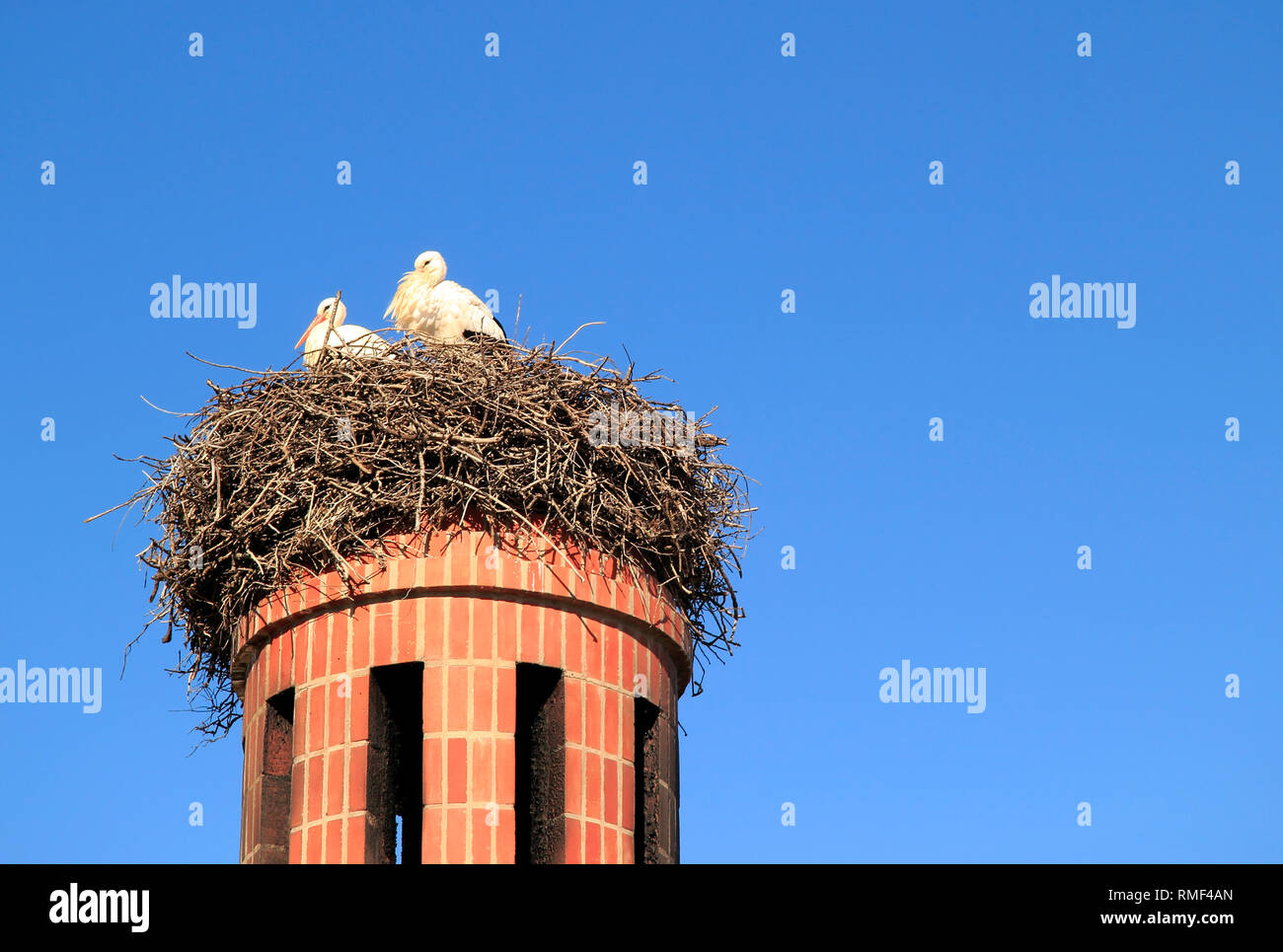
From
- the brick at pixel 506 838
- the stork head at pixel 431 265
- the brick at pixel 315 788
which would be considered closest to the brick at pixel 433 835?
the brick at pixel 506 838

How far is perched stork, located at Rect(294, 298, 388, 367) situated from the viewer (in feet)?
40.7

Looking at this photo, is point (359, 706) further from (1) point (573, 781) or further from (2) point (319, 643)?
(1) point (573, 781)

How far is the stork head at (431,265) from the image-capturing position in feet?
49.3

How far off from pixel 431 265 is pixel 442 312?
3.23ft

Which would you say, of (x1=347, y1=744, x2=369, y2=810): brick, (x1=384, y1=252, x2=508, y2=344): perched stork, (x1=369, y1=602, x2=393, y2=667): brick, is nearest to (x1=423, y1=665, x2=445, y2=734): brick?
(x1=369, y1=602, x2=393, y2=667): brick

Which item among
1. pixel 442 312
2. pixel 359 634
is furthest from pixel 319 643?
pixel 442 312

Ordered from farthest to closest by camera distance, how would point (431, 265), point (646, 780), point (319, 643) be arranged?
point (431, 265)
point (646, 780)
point (319, 643)

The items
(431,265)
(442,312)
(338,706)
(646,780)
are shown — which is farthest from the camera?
(431,265)

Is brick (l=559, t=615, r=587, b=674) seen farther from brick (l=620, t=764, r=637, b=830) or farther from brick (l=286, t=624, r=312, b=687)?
brick (l=286, t=624, r=312, b=687)

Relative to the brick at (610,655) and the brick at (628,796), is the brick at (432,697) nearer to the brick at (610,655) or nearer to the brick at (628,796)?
the brick at (610,655)

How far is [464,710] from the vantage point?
1116 cm
